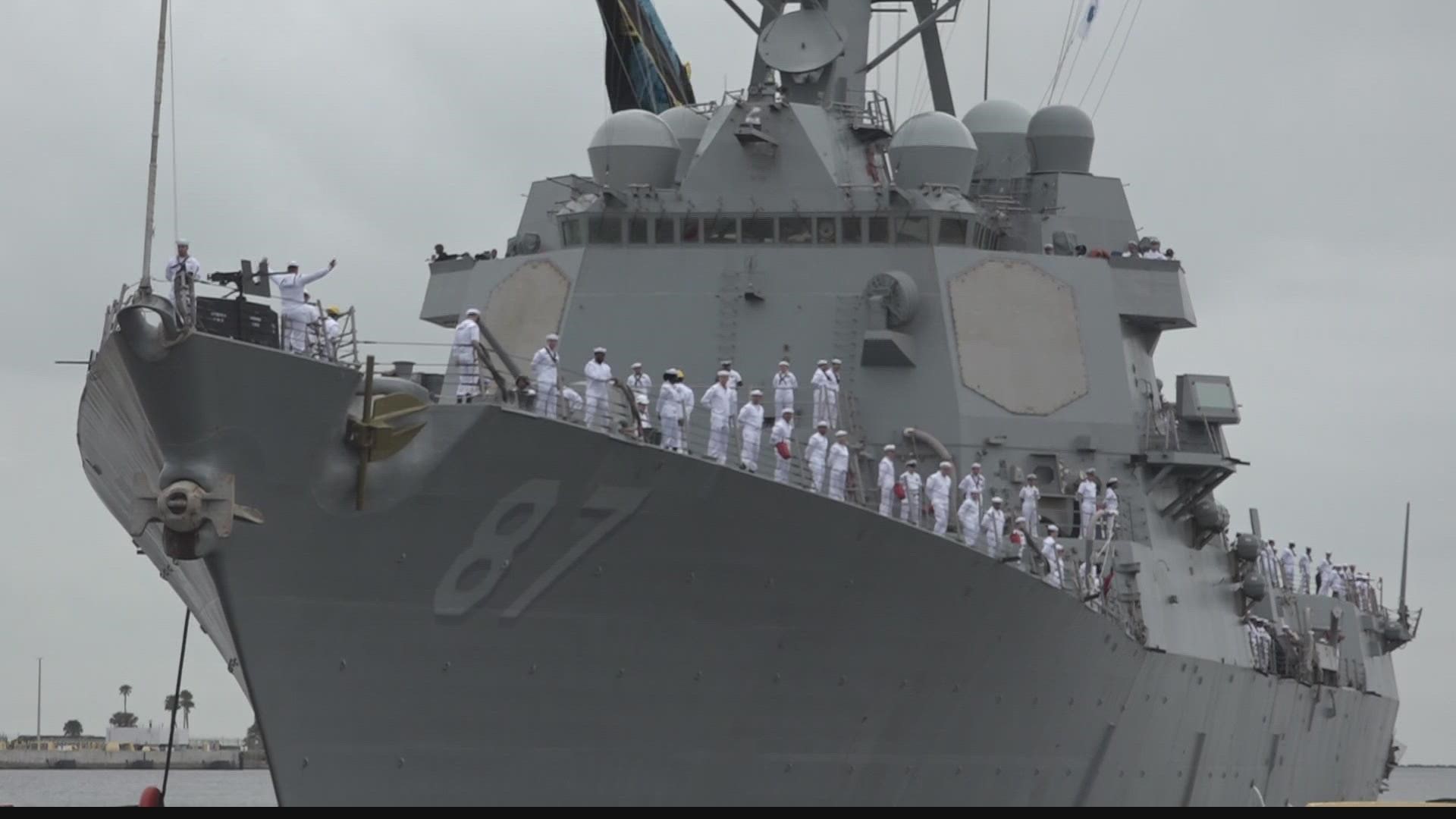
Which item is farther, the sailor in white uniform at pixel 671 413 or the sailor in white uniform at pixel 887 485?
the sailor in white uniform at pixel 887 485

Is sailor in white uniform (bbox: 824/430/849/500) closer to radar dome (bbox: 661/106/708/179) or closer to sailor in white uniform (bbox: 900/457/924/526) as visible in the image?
sailor in white uniform (bbox: 900/457/924/526)

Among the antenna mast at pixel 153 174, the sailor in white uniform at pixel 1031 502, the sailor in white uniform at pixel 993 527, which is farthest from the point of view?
the sailor in white uniform at pixel 1031 502

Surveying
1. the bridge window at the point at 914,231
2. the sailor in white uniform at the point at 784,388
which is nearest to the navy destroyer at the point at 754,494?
the bridge window at the point at 914,231

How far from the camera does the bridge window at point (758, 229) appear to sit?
23.4 meters

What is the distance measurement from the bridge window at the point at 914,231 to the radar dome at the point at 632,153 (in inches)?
104

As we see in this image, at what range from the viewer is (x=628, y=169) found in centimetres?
2420

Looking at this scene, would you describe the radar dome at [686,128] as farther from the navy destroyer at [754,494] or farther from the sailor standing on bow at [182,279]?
the sailor standing on bow at [182,279]

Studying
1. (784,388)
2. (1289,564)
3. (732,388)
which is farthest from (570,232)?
(1289,564)

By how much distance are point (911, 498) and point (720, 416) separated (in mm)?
2203

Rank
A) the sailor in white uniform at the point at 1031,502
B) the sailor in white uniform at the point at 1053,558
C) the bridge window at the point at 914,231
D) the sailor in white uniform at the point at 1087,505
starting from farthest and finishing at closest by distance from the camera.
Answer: the bridge window at the point at 914,231, the sailor in white uniform at the point at 1087,505, the sailor in white uniform at the point at 1031,502, the sailor in white uniform at the point at 1053,558

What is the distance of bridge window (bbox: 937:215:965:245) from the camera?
76.6 feet

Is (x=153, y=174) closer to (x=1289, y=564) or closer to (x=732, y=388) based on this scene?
(x=732, y=388)

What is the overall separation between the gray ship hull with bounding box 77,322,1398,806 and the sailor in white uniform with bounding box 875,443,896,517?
1247mm

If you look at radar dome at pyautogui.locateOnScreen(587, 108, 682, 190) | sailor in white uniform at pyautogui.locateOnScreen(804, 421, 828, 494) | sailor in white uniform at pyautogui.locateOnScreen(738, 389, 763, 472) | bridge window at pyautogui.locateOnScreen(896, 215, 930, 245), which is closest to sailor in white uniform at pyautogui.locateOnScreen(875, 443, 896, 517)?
sailor in white uniform at pyautogui.locateOnScreen(804, 421, 828, 494)
